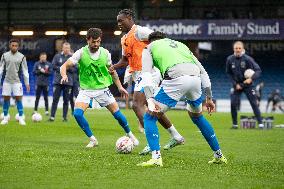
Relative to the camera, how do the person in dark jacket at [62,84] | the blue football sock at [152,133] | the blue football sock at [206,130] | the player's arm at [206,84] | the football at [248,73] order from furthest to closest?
1. the person in dark jacket at [62,84]
2. the football at [248,73]
3. the blue football sock at [206,130]
4. the player's arm at [206,84]
5. the blue football sock at [152,133]

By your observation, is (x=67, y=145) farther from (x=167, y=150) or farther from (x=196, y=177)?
(x=196, y=177)

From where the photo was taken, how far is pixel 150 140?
10172 millimetres

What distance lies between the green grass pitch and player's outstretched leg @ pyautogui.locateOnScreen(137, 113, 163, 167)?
192mm

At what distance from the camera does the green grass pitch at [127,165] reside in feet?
27.6

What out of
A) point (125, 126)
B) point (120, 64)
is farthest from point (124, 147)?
point (120, 64)

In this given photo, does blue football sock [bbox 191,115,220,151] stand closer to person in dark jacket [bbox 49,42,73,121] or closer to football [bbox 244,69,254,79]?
football [bbox 244,69,254,79]

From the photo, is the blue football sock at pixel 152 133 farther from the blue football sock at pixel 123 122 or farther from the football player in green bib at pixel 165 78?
the blue football sock at pixel 123 122

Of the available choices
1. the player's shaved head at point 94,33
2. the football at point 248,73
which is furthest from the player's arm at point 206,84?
the football at point 248,73

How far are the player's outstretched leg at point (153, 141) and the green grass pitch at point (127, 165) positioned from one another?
0.63ft

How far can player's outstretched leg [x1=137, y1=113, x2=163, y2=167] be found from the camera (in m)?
10.1

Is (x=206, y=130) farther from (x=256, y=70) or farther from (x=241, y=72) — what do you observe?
(x=241, y=72)

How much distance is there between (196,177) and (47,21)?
40.0 metres

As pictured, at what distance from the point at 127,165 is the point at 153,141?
0.53 meters

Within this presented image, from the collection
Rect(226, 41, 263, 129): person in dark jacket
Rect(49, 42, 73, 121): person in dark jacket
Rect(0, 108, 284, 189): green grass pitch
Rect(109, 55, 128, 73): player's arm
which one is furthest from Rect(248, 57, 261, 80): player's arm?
Rect(109, 55, 128, 73): player's arm
